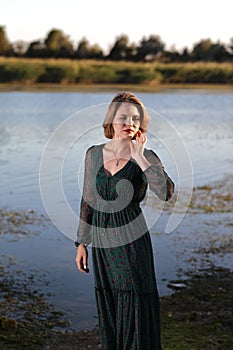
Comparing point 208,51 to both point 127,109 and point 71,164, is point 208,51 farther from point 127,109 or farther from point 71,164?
point 127,109

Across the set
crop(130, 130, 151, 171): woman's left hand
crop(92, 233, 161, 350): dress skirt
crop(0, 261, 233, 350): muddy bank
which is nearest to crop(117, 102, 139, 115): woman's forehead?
crop(130, 130, 151, 171): woman's left hand

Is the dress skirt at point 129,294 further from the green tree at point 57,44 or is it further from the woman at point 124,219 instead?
the green tree at point 57,44

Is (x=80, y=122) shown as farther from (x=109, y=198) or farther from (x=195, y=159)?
(x=195, y=159)

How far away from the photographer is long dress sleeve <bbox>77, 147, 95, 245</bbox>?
310 cm

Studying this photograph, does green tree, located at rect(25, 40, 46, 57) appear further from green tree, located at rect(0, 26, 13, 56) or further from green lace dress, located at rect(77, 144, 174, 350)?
green lace dress, located at rect(77, 144, 174, 350)

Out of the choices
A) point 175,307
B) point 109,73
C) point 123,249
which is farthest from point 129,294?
point 109,73

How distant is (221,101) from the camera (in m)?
28.8

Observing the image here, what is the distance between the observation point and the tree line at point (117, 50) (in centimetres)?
5388

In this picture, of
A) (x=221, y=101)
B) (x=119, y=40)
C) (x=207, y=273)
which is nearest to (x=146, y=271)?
(x=207, y=273)

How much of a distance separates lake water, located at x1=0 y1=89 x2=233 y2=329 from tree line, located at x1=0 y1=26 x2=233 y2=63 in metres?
28.0

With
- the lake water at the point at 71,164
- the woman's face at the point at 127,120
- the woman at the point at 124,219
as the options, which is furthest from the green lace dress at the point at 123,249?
the lake water at the point at 71,164

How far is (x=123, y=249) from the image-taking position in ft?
9.98

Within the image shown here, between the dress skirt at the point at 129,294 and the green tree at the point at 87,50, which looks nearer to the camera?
the dress skirt at the point at 129,294

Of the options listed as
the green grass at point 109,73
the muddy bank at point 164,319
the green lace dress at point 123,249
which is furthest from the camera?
the green grass at point 109,73
